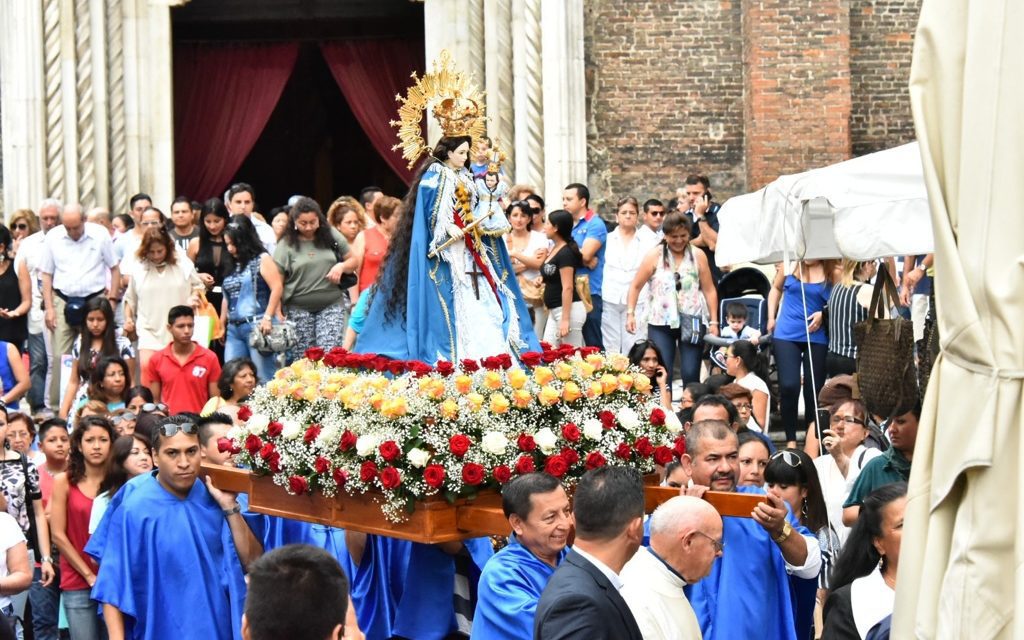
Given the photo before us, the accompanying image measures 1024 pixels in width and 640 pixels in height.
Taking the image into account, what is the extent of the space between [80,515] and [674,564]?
4125mm

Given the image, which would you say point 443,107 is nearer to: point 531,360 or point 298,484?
point 531,360

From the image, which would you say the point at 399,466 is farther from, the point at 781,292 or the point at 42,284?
the point at 42,284

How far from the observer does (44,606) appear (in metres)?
8.28

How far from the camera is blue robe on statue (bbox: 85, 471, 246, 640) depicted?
6887 millimetres

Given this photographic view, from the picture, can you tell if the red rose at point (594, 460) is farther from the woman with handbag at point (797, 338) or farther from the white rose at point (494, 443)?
the woman with handbag at point (797, 338)

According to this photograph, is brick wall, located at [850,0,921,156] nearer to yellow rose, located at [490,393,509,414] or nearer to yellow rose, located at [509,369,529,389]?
yellow rose, located at [509,369,529,389]

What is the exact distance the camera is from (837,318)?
433 inches

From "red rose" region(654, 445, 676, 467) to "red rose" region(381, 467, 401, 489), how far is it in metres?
1.26

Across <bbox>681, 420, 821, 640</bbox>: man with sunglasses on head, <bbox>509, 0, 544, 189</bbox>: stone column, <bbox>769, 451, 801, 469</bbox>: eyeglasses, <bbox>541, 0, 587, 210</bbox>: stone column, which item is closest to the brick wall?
<bbox>541, 0, 587, 210</bbox>: stone column

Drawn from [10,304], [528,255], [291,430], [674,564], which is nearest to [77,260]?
[10,304]

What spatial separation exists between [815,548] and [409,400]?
1844 millimetres

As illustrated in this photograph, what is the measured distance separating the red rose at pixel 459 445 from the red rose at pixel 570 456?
0.44 m

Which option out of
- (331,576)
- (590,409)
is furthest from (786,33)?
(331,576)

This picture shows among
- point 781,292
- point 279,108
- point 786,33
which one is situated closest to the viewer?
point 781,292
